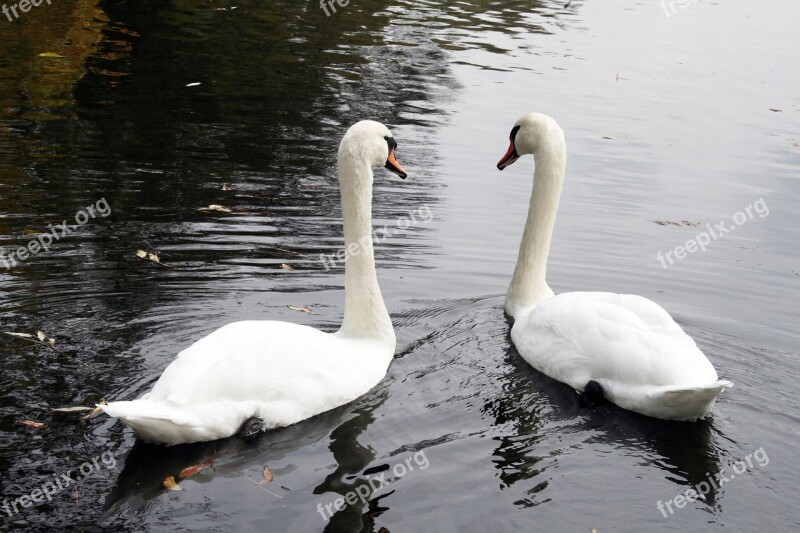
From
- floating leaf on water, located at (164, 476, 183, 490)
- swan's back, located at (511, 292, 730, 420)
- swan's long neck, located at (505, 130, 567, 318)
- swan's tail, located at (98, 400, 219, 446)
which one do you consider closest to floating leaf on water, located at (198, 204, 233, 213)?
swan's long neck, located at (505, 130, 567, 318)

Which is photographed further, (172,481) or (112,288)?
(112,288)

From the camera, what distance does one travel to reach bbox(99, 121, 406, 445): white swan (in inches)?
230

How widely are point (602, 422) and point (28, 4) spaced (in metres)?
20.5

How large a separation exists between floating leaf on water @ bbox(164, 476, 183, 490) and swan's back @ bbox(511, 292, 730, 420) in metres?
3.20

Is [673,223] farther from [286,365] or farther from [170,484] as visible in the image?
[170,484]

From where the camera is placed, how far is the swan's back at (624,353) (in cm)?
675

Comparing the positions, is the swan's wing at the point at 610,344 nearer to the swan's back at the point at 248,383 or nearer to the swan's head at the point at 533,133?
the swan's back at the point at 248,383

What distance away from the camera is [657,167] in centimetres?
1491

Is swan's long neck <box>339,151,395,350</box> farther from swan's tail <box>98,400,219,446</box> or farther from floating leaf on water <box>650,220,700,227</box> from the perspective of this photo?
floating leaf on water <box>650,220,700,227</box>

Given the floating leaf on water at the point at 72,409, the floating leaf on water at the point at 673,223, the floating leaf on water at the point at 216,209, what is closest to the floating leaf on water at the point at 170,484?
the floating leaf on water at the point at 72,409

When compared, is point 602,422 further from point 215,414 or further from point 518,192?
point 518,192

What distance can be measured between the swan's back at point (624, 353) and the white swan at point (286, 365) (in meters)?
1.30

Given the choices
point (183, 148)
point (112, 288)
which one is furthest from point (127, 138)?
point (112, 288)

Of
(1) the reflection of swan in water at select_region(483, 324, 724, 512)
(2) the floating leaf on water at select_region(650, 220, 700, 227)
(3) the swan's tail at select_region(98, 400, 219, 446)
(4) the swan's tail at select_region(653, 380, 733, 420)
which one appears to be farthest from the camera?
(2) the floating leaf on water at select_region(650, 220, 700, 227)
